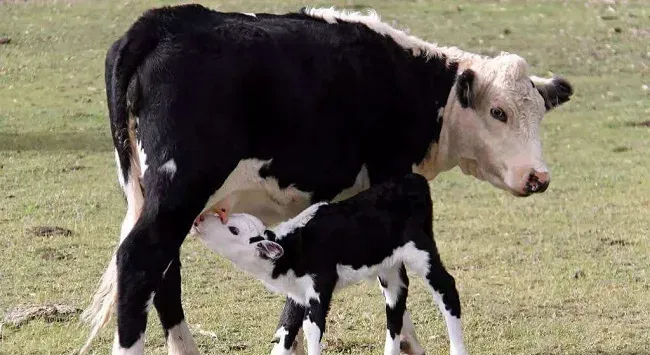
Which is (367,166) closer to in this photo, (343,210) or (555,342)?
(343,210)

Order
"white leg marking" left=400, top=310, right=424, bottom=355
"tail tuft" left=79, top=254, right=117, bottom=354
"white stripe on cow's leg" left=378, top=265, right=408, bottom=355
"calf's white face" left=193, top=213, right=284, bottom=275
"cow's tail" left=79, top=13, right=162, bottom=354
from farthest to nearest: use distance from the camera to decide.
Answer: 1. "white leg marking" left=400, top=310, right=424, bottom=355
2. "tail tuft" left=79, top=254, right=117, bottom=354
3. "white stripe on cow's leg" left=378, top=265, right=408, bottom=355
4. "cow's tail" left=79, top=13, right=162, bottom=354
5. "calf's white face" left=193, top=213, right=284, bottom=275

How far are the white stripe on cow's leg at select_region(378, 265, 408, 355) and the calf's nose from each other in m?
0.95

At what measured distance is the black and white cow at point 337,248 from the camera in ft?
21.5

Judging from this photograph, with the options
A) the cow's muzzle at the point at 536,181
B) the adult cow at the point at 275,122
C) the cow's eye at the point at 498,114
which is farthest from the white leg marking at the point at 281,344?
the cow's eye at the point at 498,114

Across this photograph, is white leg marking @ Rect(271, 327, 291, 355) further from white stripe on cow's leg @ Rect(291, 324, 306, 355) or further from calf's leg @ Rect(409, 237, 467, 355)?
calf's leg @ Rect(409, 237, 467, 355)

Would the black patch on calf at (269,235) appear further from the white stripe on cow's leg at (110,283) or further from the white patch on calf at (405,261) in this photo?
the white stripe on cow's leg at (110,283)

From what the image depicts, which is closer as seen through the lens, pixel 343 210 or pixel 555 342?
pixel 343 210

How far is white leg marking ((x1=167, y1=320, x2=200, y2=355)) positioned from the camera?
7.33 m

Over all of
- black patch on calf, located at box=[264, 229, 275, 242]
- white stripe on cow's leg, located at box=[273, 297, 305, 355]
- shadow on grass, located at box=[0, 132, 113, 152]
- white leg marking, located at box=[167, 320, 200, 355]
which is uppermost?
black patch on calf, located at box=[264, 229, 275, 242]

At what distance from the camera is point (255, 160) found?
22.2 feet

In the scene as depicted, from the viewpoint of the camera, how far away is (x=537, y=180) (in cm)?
750

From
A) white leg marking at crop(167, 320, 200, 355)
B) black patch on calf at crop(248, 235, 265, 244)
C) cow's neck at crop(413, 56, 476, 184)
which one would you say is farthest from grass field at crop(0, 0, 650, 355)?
black patch on calf at crop(248, 235, 265, 244)

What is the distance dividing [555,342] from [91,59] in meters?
12.9

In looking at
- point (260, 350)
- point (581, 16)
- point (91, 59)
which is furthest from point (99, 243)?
point (581, 16)
